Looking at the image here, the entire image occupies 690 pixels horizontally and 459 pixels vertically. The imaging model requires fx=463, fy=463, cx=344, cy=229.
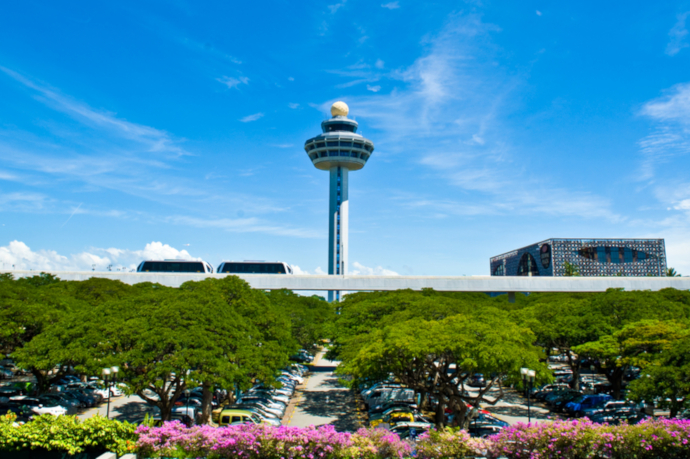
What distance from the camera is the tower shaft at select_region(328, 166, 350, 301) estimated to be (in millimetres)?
92688

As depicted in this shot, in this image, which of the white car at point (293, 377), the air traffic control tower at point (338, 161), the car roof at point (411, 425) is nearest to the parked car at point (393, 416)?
the car roof at point (411, 425)

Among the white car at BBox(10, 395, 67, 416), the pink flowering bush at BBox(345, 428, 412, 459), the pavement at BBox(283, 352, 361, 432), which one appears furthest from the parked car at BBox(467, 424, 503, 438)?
the white car at BBox(10, 395, 67, 416)

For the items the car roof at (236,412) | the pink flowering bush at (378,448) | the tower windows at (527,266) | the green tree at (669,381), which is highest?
the tower windows at (527,266)

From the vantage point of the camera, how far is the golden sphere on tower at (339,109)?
316ft

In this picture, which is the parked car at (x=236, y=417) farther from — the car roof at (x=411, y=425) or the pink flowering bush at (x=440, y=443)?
the pink flowering bush at (x=440, y=443)

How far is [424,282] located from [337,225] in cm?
3379

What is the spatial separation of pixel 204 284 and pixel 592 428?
2398 centimetres

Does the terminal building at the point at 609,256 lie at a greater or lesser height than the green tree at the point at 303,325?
greater

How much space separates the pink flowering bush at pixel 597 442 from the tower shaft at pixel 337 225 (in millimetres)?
76143

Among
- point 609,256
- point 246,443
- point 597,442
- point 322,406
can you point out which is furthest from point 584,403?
point 609,256

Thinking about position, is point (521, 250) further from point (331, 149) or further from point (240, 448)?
point (240, 448)

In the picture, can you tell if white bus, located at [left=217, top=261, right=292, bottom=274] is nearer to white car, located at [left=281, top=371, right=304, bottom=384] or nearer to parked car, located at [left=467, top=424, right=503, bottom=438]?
white car, located at [left=281, top=371, right=304, bottom=384]

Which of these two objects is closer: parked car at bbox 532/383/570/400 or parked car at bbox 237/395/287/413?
parked car at bbox 237/395/287/413

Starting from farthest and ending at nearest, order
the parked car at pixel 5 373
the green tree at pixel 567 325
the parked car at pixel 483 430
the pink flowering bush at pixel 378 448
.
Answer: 1. the parked car at pixel 5 373
2. the green tree at pixel 567 325
3. the parked car at pixel 483 430
4. the pink flowering bush at pixel 378 448
